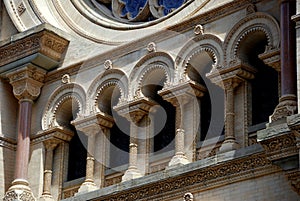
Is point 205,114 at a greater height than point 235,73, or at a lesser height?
lesser

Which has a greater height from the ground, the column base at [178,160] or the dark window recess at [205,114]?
the dark window recess at [205,114]

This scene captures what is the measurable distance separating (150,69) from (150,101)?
67 cm

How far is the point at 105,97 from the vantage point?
2450 cm

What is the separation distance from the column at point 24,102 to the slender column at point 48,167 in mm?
390

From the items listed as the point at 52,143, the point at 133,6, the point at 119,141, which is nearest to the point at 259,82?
the point at 119,141

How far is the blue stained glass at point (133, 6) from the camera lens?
83.1ft

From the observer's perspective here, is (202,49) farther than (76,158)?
No

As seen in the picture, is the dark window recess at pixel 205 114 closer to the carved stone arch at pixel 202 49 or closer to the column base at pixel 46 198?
the carved stone arch at pixel 202 49

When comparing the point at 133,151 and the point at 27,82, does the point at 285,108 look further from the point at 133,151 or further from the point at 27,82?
the point at 27,82

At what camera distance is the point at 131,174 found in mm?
22938

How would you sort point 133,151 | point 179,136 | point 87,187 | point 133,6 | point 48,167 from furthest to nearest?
point 133,6 < point 48,167 < point 87,187 < point 133,151 < point 179,136

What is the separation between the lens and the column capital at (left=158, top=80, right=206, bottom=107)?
74.1 ft

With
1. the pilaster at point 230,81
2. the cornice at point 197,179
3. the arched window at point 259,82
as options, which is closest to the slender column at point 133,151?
the cornice at point 197,179

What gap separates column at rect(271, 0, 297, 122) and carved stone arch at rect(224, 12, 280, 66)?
1.75 ft
